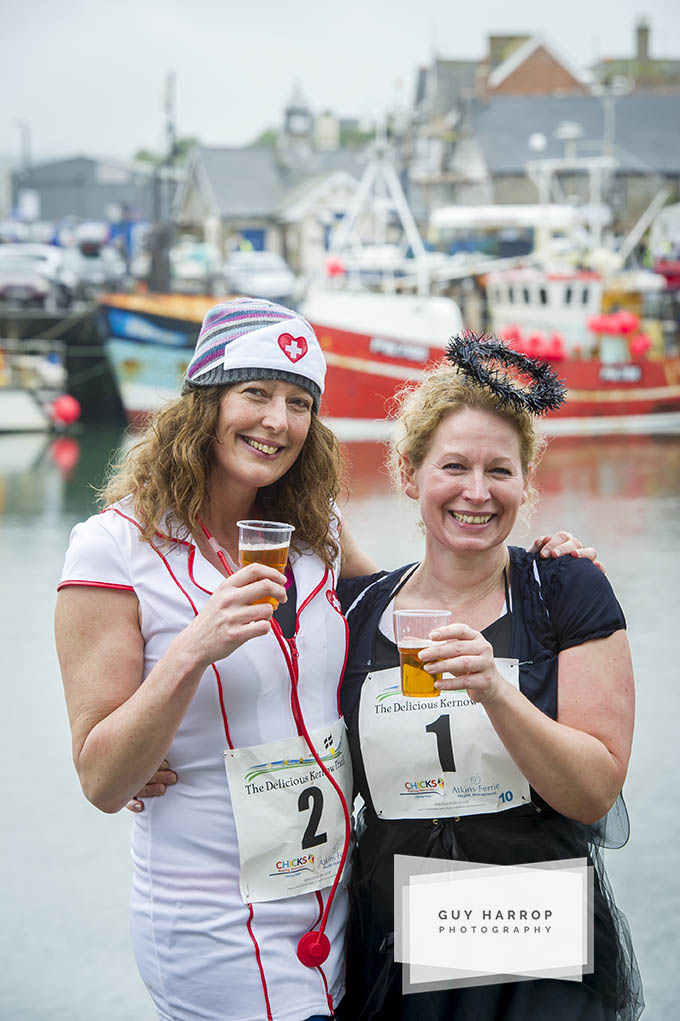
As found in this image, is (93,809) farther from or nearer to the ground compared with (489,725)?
nearer to the ground

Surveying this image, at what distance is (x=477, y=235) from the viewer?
135 feet

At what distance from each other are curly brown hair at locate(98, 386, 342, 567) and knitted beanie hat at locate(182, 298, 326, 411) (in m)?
0.04

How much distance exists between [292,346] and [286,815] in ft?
2.49

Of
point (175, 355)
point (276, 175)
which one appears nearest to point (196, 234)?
point (276, 175)

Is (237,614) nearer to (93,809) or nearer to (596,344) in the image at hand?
(93,809)

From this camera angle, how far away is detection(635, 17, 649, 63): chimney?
62.0 metres

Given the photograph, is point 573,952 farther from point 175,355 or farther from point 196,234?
point 196,234

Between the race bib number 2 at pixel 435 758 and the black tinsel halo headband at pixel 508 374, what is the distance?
0.44 m

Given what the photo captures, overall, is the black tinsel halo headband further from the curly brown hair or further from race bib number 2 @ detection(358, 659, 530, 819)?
race bib number 2 @ detection(358, 659, 530, 819)

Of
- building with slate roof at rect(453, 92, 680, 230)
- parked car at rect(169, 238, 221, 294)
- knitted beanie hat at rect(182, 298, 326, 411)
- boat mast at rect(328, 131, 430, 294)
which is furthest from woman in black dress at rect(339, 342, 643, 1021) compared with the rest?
building with slate roof at rect(453, 92, 680, 230)

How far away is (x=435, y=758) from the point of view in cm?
195

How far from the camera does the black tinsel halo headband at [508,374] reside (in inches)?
79.2

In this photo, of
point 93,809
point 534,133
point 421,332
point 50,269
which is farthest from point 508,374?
point 534,133

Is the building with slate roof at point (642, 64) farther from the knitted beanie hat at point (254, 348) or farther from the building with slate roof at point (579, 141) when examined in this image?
the knitted beanie hat at point (254, 348)
